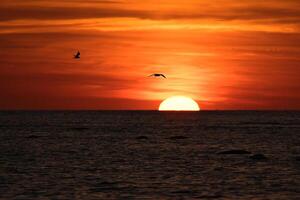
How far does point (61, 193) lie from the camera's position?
2306 inches

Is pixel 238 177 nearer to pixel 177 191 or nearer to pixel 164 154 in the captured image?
pixel 177 191

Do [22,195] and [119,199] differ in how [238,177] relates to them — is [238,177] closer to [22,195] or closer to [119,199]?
[119,199]

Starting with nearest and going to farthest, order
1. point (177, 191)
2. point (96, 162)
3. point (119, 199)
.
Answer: point (119, 199)
point (177, 191)
point (96, 162)

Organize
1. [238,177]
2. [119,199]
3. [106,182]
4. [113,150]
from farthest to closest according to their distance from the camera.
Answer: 1. [113,150]
2. [238,177]
3. [106,182]
4. [119,199]

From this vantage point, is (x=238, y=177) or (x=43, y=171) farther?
(x=43, y=171)

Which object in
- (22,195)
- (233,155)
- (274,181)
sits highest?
(233,155)

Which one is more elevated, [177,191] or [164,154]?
[164,154]

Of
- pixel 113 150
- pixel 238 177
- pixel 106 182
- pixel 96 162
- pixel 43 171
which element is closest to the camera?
pixel 106 182

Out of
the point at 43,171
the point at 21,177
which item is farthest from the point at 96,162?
the point at 21,177

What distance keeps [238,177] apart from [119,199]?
17922 millimetres

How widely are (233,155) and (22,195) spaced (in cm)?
4292

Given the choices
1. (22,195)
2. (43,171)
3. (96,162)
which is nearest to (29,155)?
(96,162)

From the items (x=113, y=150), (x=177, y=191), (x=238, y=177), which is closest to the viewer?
(x=177, y=191)

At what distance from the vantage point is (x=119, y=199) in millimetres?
55750
